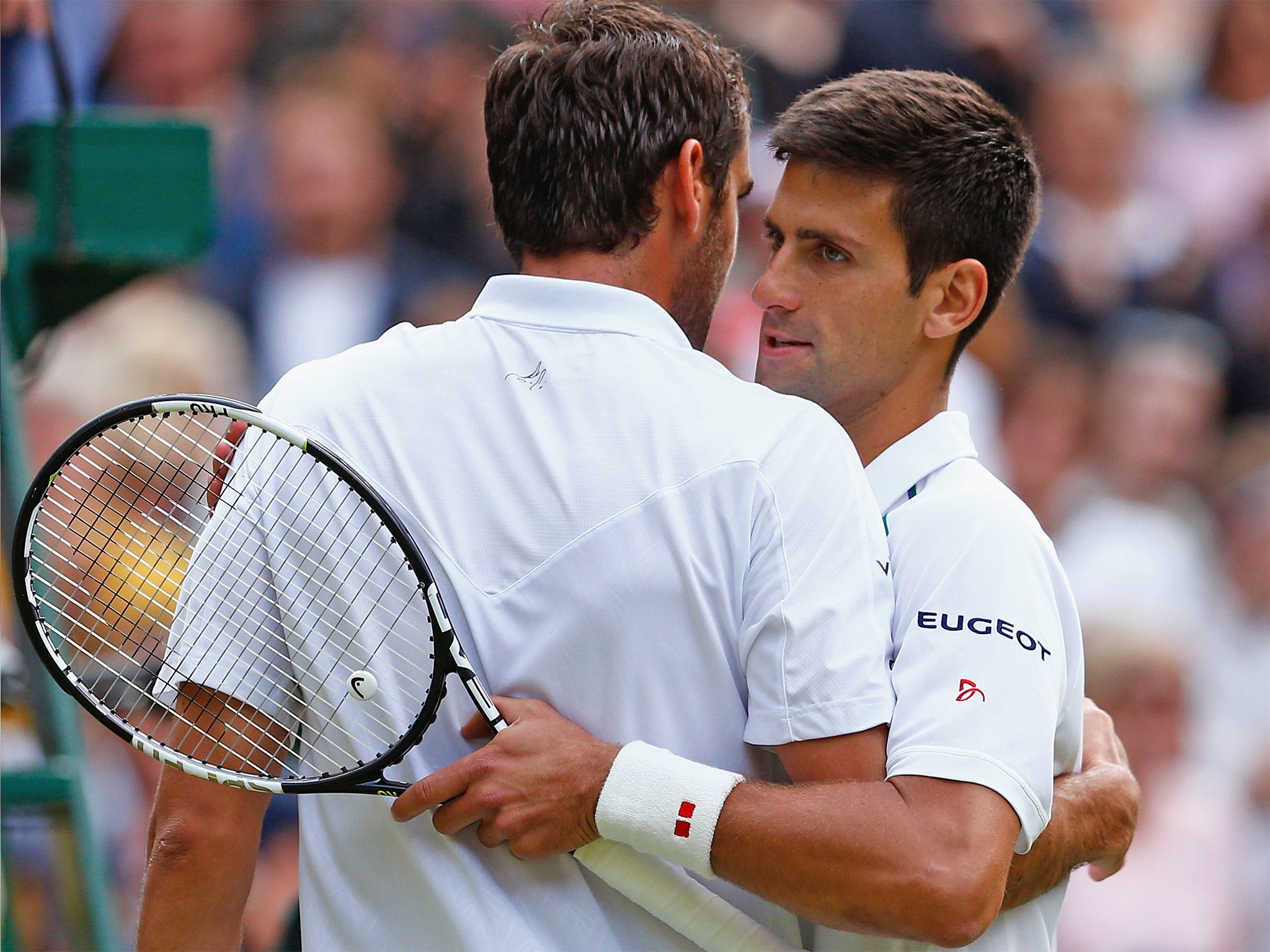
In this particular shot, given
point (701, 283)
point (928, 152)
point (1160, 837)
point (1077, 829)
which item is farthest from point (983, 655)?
point (1160, 837)

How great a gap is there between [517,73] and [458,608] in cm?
69

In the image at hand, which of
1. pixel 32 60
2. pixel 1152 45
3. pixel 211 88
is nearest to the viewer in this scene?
pixel 32 60

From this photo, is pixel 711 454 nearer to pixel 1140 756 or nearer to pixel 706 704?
pixel 706 704

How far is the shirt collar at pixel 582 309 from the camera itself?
1.89 m

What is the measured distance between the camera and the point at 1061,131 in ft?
21.9

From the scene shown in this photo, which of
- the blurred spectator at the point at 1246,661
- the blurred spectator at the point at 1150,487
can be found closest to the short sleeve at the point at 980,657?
the blurred spectator at the point at 1150,487

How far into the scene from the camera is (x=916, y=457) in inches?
88.0

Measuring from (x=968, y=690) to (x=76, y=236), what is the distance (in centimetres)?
247

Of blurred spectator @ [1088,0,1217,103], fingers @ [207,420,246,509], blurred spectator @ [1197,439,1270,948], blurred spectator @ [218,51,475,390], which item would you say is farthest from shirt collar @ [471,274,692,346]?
blurred spectator @ [1088,0,1217,103]

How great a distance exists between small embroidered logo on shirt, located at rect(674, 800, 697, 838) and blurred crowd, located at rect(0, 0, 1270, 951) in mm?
3970

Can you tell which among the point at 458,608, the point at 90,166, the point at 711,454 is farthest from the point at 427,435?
the point at 90,166

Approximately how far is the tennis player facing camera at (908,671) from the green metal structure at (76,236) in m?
1.70

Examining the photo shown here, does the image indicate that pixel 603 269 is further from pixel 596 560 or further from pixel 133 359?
pixel 133 359

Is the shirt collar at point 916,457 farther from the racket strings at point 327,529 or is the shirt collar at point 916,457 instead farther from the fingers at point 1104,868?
the racket strings at point 327,529
